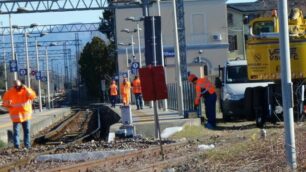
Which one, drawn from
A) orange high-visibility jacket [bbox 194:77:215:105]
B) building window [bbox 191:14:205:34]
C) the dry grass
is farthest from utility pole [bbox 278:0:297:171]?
building window [bbox 191:14:205:34]

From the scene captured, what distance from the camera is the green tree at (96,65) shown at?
271 feet

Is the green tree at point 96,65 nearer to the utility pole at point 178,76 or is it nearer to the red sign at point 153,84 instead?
the utility pole at point 178,76

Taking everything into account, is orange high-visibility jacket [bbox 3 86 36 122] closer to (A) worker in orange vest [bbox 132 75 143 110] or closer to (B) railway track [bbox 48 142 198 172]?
(B) railway track [bbox 48 142 198 172]

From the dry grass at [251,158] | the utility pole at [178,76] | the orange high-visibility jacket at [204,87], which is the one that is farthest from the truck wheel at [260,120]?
the dry grass at [251,158]

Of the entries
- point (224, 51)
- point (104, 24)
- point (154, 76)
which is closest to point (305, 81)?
point (154, 76)

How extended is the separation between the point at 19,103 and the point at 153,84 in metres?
6.18

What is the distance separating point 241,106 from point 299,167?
1487 centimetres

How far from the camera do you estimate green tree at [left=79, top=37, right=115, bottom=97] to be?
271ft

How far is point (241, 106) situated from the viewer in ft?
78.7

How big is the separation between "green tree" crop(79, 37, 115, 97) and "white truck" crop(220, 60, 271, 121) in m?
56.5

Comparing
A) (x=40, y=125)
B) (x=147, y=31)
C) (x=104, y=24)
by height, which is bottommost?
(x=40, y=125)

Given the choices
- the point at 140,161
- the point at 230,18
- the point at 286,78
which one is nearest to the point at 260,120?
the point at 140,161

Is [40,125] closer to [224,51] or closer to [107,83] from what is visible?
[224,51]

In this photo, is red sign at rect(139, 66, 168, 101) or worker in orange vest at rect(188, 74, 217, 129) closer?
red sign at rect(139, 66, 168, 101)
